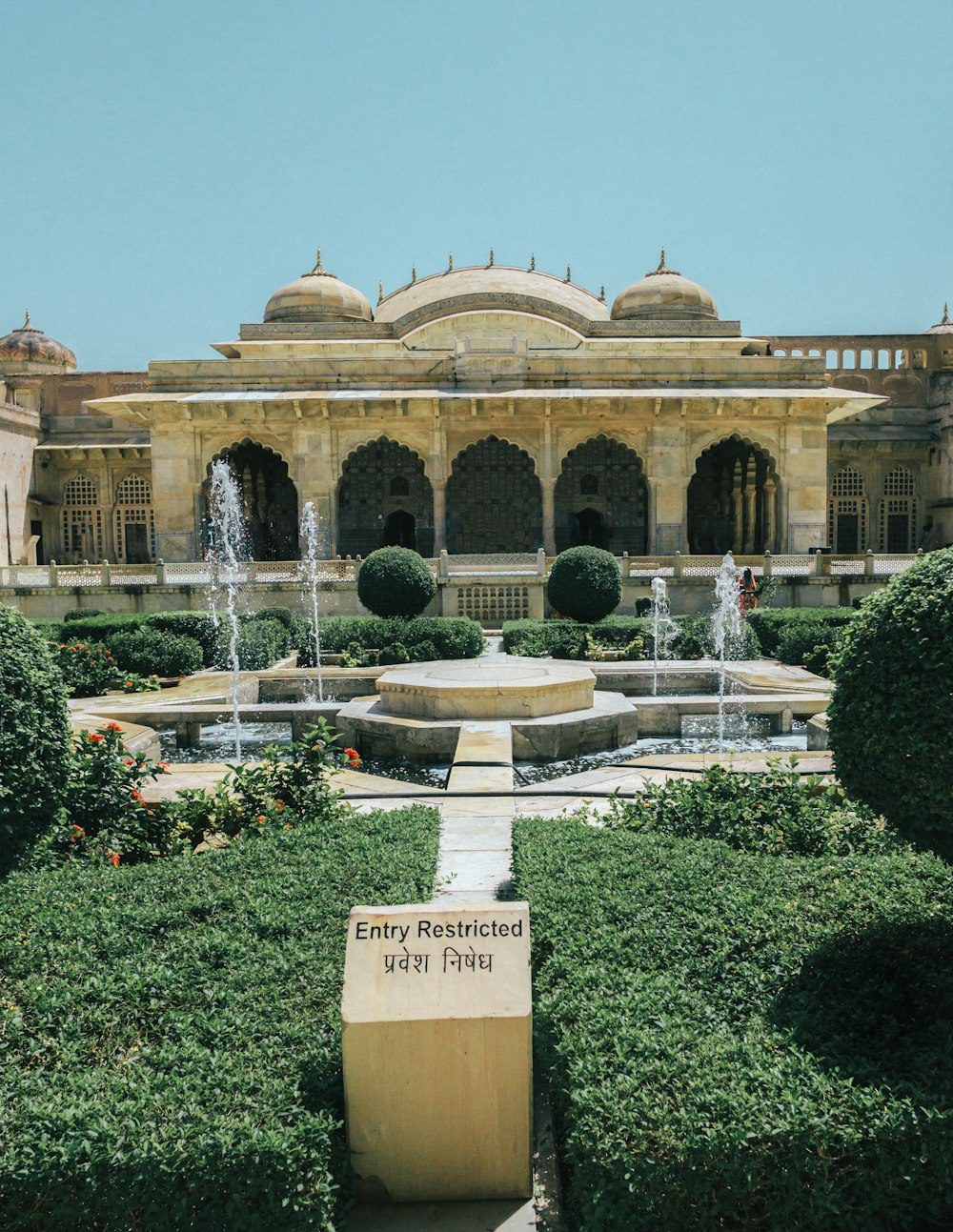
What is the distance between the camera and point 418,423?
22047mm

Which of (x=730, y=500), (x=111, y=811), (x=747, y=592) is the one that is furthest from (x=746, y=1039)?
(x=730, y=500)

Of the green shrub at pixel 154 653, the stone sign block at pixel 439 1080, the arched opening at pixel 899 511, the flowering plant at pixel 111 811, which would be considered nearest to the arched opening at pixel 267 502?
the green shrub at pixel 154 653

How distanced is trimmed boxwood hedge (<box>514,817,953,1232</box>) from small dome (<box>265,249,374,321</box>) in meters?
25.9

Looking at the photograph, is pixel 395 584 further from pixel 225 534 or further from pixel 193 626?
pixel 225 534

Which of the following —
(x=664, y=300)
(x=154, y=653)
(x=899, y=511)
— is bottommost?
(x=154, y=653)

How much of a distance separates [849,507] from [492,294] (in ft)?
40.0

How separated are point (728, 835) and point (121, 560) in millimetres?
26066

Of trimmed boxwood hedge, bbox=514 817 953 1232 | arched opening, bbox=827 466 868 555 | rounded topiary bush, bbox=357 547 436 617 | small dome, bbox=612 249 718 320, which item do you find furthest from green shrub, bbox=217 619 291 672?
arched opening, bbox=827 466 868 555

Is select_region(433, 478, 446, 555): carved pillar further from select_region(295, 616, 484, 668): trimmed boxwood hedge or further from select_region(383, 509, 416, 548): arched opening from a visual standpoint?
select_region(295, 616, 484, 668): trimmed boxwood hedge

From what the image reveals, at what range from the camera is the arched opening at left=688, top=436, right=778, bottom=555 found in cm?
2480

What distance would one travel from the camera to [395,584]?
15273mm

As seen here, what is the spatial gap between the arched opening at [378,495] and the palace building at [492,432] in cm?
6

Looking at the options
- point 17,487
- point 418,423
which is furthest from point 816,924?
point 17,487

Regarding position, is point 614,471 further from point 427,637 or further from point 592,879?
point 592,879
